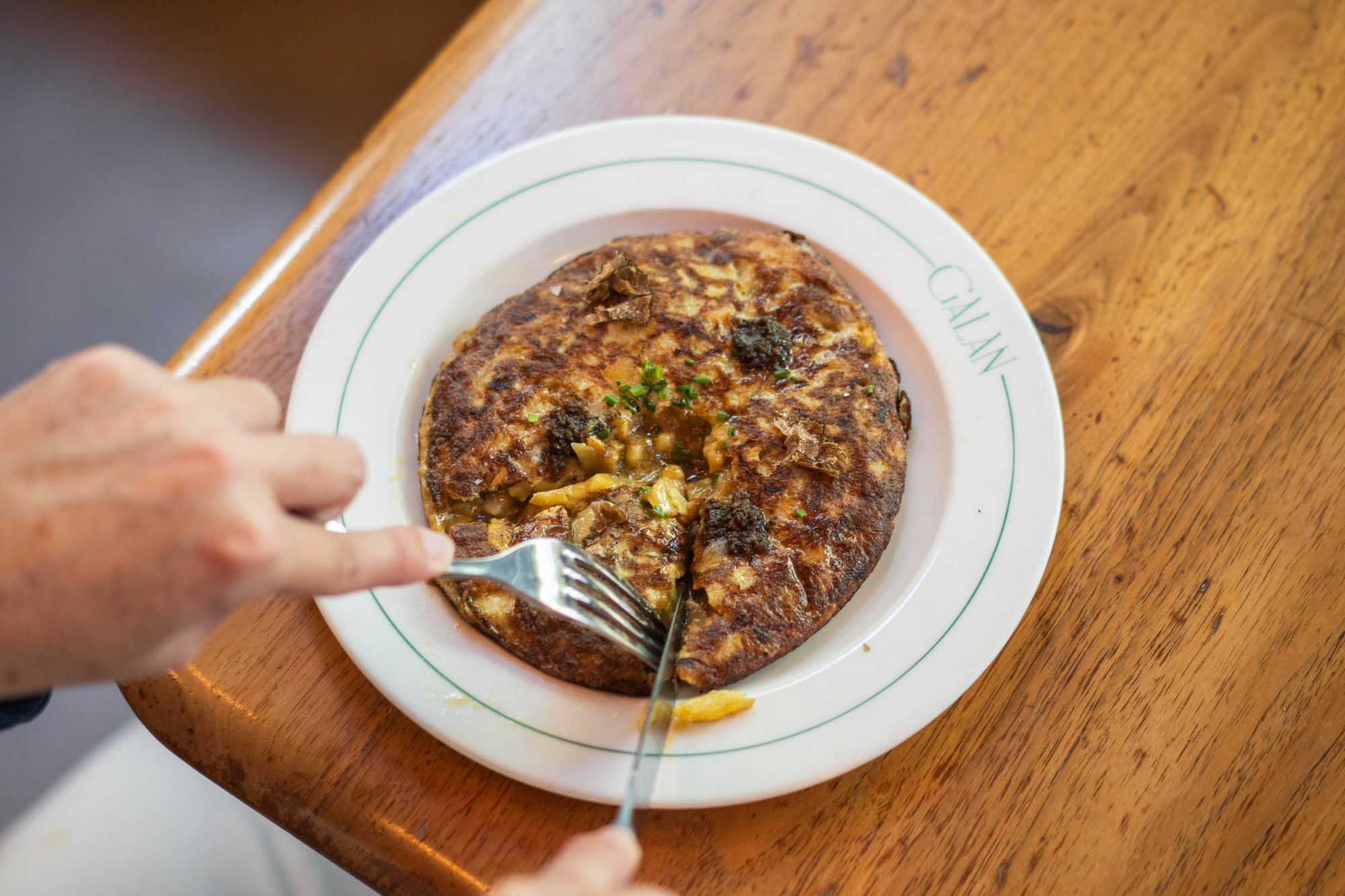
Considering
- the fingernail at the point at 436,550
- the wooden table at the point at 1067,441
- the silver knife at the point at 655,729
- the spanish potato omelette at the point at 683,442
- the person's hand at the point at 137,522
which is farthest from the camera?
the spanish potato omelette at the point at 683,442

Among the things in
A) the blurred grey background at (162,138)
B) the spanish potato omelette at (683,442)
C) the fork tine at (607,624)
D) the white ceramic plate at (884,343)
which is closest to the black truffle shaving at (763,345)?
the spanish potato omelette at (683,442)

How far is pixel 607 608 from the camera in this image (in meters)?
1.92

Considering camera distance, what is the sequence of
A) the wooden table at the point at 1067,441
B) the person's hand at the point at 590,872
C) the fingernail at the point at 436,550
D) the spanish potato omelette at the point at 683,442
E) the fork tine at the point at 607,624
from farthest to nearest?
the spanish potato omelette at the point at 683,442 < the wooden table at the point at 1067,441 < the fork tine at the point at 607,624 < the fingernail at the point at 436,550 < the person's hand at the point at 590,872

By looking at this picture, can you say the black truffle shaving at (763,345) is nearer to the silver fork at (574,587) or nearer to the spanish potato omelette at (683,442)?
the spanish potato omelette at (683,442)

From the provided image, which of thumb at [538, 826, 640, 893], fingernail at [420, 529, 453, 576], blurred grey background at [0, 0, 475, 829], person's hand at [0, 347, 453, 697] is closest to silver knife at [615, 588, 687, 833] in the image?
thumb at [538, 826, 640, 893]

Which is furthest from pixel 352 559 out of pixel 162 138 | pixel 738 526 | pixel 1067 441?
pixel 162 138

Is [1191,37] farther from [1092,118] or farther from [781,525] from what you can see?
[781,525]

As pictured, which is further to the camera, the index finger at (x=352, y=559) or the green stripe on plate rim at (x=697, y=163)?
the green stripe on plate rim at (x=697, y=163)

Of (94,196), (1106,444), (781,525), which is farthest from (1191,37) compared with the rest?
(94,196)

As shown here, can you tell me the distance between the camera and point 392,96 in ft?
15.5

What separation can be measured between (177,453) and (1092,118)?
9.55ft

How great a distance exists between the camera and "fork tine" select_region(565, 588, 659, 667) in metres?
1.86

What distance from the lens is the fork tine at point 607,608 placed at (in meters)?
1.88

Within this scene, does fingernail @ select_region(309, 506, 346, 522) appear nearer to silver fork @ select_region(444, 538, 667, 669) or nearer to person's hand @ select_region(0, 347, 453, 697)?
person's hand @ select_region(0, 347, 453, 697)
